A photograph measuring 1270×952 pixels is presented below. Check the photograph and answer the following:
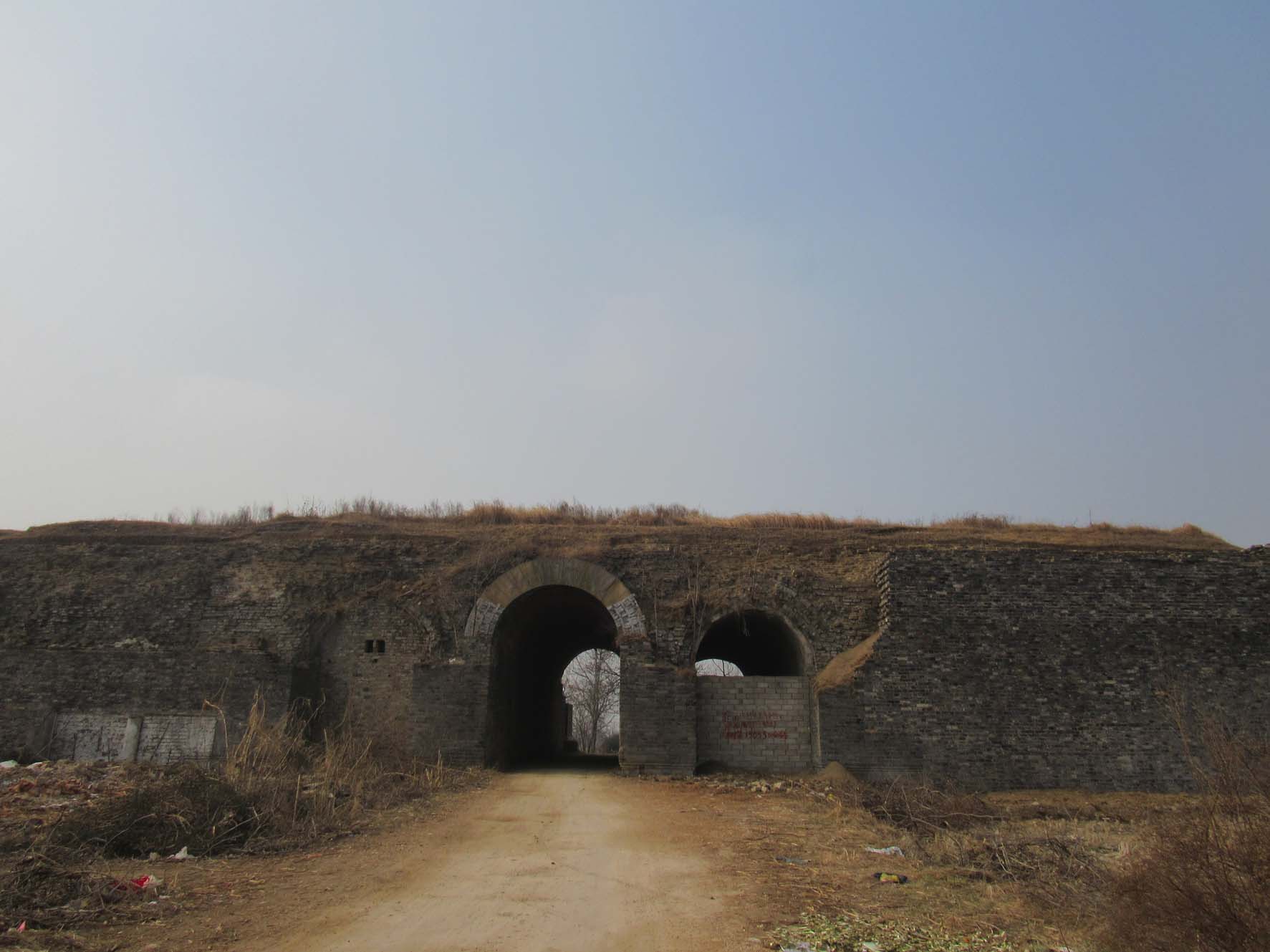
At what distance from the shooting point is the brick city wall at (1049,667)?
46.9 feet

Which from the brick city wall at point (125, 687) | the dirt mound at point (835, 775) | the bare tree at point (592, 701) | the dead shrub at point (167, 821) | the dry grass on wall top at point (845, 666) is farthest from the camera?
the bare tree at point (592, 701)

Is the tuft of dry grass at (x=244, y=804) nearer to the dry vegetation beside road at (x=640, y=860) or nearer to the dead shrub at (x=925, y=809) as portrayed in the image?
the dry vegetation beside road at (x=640, y=860)

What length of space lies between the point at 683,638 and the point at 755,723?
199cm

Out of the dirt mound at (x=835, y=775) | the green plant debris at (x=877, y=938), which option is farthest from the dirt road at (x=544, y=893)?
the dirt mound at (x=835, y=775)

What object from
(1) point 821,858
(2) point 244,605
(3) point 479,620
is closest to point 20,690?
(2) point 244,605

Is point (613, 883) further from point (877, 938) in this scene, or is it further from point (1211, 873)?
point (1211, 873)

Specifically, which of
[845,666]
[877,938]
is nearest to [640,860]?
[877,938]

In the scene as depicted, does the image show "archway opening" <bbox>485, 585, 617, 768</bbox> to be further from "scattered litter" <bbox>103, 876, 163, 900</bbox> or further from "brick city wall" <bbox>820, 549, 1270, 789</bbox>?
"scattered litter" <bbox>103, 876, 163, 900</bbox>

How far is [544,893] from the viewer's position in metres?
6.71

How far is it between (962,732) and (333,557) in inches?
497

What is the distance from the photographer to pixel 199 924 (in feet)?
18.7

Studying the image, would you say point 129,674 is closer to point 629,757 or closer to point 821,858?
point 629,757

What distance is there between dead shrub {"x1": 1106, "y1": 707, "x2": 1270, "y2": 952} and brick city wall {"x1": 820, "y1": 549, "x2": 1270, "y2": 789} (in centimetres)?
973

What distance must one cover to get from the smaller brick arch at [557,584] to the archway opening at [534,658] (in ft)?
0.56
